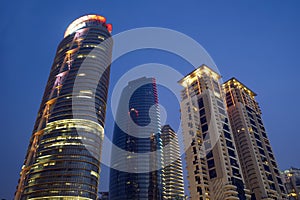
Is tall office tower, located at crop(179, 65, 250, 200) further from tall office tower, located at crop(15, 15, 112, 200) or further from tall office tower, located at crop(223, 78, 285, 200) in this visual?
tall office tower, located at crop(15, 15, 112, 200)

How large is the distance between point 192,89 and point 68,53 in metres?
79.5

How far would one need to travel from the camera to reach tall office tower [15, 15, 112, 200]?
4518 inches

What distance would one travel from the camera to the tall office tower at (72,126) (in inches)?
4518

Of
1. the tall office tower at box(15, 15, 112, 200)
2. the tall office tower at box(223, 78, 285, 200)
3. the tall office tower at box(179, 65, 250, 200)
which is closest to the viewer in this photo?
the tall office tower at box(179, 65, 250, 200)

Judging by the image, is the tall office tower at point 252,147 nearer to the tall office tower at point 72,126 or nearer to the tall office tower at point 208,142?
the tall office tower at point 208,142

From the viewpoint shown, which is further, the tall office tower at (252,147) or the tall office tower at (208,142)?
the tall office tower at (252,147)

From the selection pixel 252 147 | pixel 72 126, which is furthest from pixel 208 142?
pixel 72 126

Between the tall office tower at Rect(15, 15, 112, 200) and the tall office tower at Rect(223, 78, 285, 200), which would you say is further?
the tall office tower at Rect(223, 78, 285, 200)

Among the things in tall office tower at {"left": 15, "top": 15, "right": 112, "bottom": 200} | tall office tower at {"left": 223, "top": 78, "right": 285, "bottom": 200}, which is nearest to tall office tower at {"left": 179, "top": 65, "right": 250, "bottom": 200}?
tall office tower at {"left": 223, "top": 78, "right": 285, "bottom": 200}

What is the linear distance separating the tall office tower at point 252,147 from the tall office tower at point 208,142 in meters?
15.3

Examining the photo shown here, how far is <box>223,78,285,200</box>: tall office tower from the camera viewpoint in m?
116

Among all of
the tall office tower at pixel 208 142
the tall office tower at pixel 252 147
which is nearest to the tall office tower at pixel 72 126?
the tall office tower at pixel 208 142

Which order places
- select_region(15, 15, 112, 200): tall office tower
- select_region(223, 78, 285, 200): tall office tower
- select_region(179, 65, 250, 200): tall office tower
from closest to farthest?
select_region(179, 65, 250, 200): tall office tower → select_region(15, 15, 112, 200): tall office tower → select_region(223, 78, 285, 200): tall office tower

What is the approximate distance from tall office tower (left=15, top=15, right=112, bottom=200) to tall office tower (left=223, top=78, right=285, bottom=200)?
7184cm
